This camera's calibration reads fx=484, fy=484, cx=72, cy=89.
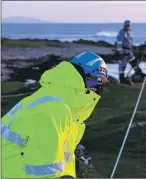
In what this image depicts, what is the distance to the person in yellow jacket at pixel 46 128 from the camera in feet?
8.04

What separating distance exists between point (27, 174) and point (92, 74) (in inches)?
27.7

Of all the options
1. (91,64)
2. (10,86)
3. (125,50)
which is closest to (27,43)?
(10,86)

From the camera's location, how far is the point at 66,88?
2623 mm

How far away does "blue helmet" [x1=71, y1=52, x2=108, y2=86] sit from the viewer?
9.21 ft

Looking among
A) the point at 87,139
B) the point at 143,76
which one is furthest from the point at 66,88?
the point at 143,76

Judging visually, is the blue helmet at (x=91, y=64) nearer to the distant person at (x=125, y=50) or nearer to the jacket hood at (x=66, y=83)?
the jacket hood at (x=66, y=83)

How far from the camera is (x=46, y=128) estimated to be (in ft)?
7.95

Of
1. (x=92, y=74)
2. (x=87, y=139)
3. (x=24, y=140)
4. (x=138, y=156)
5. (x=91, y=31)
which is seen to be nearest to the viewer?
(x=24, y=140)

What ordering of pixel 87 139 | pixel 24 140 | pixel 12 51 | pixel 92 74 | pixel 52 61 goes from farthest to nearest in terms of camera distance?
pixel 12 51
pixel 52 61
pixel 87 139
pixel 92 74
pixel 24 140

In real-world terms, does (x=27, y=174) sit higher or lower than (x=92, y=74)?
lower

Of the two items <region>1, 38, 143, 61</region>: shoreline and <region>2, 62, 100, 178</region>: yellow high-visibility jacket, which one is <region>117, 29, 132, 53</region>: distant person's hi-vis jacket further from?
<region>2, 62, 100, 178</region>: yellow high-visibility jacket

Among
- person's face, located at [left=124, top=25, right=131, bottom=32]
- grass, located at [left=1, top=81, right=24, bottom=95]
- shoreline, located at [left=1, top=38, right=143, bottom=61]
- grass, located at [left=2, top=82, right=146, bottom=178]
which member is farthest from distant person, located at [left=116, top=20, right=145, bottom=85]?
shoreline, located at [left=1, top=38, right=143, bottom=61]

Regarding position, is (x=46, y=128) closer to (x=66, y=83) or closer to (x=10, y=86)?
(x=66, y=83)

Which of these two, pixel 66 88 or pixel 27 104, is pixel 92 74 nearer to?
pixel 66 88
